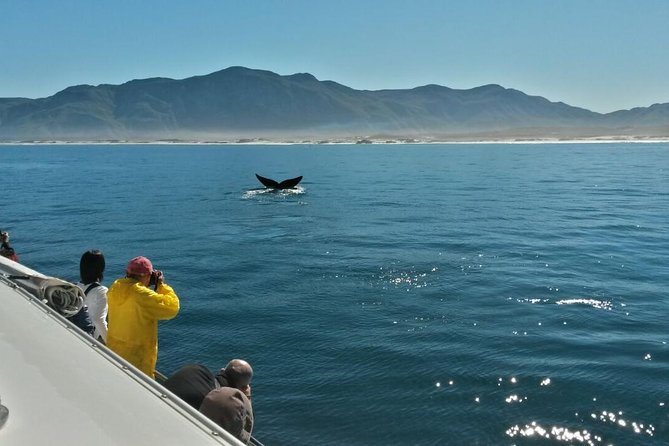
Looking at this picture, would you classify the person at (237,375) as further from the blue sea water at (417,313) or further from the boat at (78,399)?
the blue sea water at (417,313)

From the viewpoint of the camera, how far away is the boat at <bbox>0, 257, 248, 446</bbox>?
4.70 meters

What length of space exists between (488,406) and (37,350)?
7161 mm

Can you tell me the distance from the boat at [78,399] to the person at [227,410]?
1.07 ft

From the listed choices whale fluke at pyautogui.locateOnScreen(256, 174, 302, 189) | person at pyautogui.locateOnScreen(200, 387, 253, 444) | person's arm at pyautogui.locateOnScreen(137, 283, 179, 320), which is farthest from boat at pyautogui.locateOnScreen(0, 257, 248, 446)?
whale fluke at pyautogui.locateOnScreen(256, 174, 302, 189)

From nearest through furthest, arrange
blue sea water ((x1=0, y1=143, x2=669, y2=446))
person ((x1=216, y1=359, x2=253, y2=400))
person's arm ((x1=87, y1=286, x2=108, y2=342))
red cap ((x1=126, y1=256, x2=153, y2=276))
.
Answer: person ((x1=216, y1=359, x2=253, y2=400)) < red cap ((x1=126, y1=256, x2=153, y2=276)) < person's arm ((x1=87, y1=286, x2=108, y2=342)) < blue sea water ((x1=0, y1=143, x2=669, y2=446))

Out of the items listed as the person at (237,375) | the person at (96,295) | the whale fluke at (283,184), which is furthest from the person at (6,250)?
the whale fluke at (283,184)

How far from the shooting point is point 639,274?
19.9 m

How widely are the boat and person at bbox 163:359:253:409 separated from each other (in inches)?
15.1

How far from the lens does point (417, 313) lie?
15.6 meters

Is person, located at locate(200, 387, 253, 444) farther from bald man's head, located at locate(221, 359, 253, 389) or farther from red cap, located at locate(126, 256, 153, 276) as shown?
red cap, located at locate(126, 256, 153, 276)

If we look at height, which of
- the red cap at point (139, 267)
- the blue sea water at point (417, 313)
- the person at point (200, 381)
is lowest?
the blue sea water at point (417, 313)

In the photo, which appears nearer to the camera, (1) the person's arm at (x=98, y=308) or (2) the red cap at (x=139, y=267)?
(2) the red cap at (x=139, y=267)

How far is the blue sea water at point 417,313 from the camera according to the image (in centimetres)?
1011

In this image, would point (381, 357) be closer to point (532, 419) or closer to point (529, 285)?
point (532, 419)
